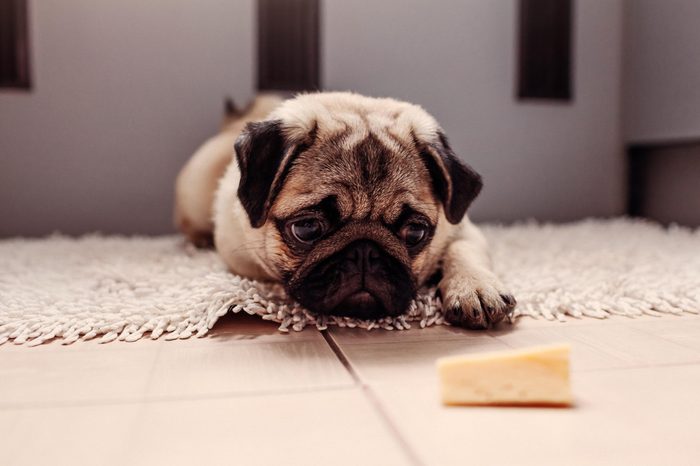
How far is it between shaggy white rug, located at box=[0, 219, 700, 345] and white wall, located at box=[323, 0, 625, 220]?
1.35 m

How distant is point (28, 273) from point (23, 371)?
4.04 ft

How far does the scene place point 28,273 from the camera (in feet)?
7.86

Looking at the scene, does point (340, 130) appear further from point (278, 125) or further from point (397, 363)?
point (397, 363)

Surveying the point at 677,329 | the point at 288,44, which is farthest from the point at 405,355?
the point at 288,44

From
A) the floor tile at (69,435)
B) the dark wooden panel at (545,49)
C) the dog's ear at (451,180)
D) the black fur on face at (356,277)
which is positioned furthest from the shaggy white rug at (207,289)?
the dark wooden panel at (545,49)

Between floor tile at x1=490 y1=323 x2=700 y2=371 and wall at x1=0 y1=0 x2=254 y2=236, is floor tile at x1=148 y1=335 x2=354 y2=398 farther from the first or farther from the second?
wall at x1=0 y1=0 x2=254 y2=236

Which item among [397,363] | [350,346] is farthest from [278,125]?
[397,363]

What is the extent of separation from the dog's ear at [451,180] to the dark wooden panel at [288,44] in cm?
238

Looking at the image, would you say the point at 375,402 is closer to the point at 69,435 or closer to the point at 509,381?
the point at 509,381

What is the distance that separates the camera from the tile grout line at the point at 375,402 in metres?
0.93

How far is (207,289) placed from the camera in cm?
185

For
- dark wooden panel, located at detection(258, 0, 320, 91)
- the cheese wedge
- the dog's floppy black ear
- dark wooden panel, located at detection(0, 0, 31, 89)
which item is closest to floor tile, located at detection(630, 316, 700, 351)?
the cheese wedge

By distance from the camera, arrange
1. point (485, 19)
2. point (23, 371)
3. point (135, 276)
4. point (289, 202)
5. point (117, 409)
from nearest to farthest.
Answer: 1. point (117, 409)
2. point (23, 371)
3. point (289, 202)
4. point (135, 276)
5. point (485, 19)

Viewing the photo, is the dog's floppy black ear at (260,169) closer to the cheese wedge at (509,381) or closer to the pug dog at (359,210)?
the pug dog at (359,210)
